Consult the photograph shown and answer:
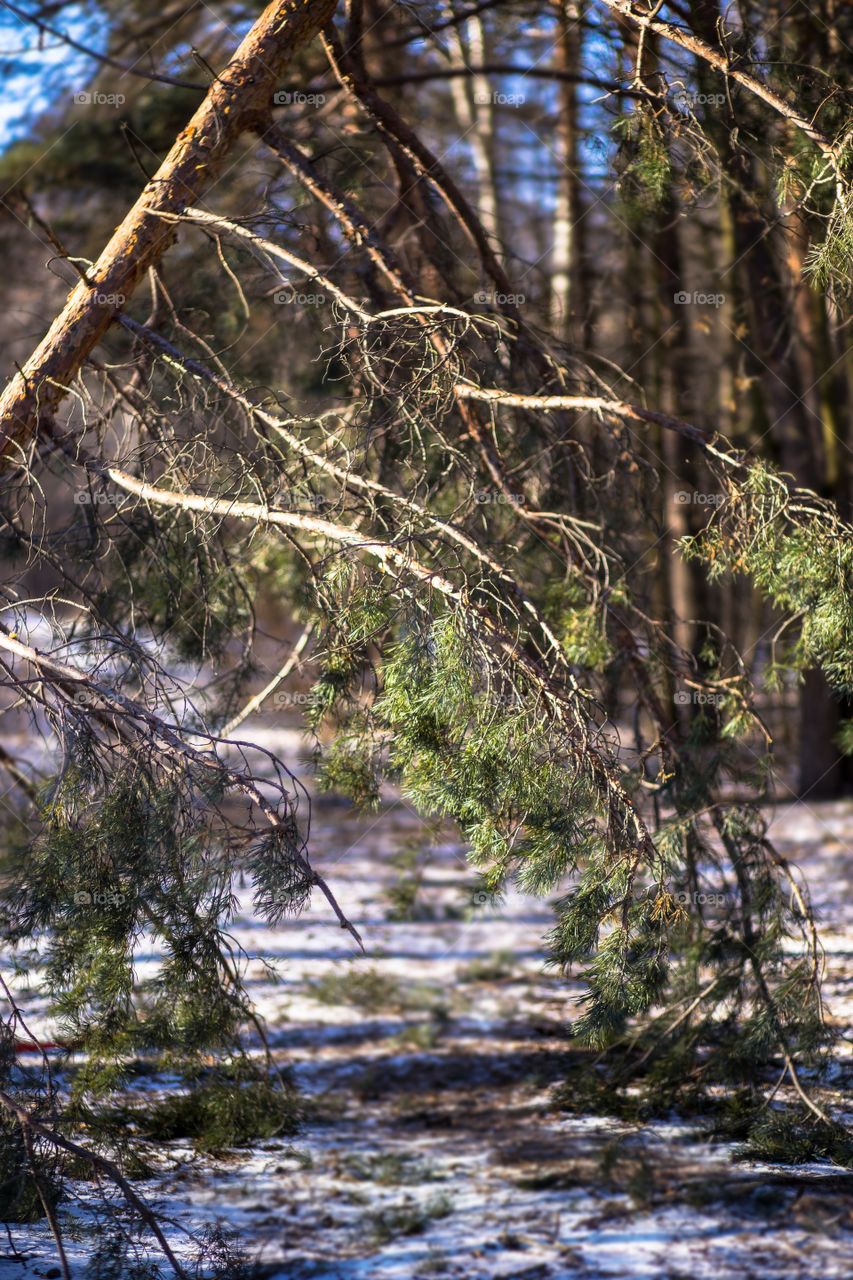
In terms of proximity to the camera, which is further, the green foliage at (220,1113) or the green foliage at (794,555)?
the green foliage at (220,1113)

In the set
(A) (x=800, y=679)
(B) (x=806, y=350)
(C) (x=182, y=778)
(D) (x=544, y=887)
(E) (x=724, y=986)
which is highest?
(B) (x=806, y=350)

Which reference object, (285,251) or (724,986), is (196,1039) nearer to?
(724,986)

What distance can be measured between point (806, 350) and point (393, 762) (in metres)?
7.52

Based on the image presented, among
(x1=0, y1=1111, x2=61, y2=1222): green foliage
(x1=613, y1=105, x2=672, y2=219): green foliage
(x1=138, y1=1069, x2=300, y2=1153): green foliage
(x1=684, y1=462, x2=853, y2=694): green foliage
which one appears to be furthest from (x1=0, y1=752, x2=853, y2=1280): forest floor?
(x1=613, y1=105, x2=672, y2=219): green foliage

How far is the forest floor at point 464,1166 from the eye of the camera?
3953 millimetres

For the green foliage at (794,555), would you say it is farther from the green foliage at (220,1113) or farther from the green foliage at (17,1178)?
the green foliage at (17,1178)

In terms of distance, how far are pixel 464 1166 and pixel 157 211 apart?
4075 millimetres

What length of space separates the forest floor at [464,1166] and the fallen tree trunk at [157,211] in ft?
6.96

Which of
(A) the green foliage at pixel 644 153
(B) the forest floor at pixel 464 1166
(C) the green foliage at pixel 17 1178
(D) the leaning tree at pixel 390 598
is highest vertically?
(A) the green foliage at pixel 644 153

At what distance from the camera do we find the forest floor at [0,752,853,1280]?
3953 mm

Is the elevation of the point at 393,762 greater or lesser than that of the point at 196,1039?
greater

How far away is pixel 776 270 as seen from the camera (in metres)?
8.37

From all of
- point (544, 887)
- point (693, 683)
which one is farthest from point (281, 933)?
point (544, 887)

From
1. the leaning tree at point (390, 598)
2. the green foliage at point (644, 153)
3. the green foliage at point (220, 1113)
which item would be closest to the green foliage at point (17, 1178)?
the leaning tree at point (390, 598)
